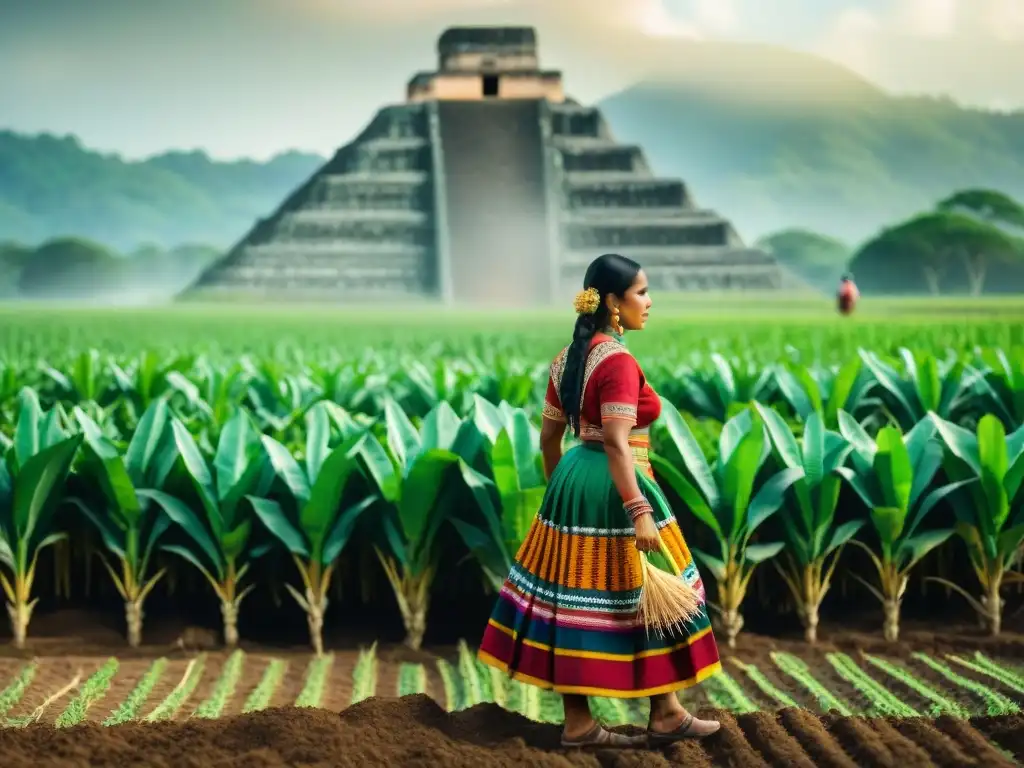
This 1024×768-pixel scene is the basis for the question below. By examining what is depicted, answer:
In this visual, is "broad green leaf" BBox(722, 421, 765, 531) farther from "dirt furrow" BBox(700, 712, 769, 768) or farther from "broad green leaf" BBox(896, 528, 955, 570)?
"dirt furrow" BBox(700, 712, 769, 768)

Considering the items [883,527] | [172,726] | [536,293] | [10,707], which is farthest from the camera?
[536,293]

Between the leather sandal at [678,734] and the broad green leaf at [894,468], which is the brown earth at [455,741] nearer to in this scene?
the leather sandal at [678,734]

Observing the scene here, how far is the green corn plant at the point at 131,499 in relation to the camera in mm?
3900

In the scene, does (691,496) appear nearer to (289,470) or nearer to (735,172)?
(289,470)

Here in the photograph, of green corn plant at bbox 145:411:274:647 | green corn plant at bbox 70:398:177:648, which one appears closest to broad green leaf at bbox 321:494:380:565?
green corn plant at bbox 145:411:274:647

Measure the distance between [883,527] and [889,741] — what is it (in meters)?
1.32

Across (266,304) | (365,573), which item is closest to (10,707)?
(365,573)

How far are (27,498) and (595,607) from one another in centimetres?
204

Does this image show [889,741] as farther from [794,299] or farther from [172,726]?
[794,299]

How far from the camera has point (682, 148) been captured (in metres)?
62.5

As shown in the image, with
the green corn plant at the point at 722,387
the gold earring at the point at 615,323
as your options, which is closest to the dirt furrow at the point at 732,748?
the gold earring at the point at 615,323

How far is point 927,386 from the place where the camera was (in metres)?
5.30

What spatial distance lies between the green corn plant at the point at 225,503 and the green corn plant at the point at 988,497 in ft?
7.09

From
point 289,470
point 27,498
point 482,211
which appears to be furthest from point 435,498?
point 482,211
